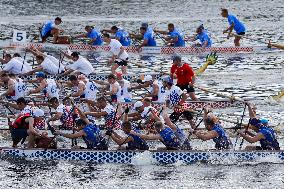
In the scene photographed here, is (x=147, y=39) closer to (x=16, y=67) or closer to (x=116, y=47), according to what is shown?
(x=116, y=47)

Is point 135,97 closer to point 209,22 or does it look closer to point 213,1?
point 209,22

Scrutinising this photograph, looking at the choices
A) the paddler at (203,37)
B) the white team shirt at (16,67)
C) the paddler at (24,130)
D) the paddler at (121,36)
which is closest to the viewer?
the paddler at (24,130)

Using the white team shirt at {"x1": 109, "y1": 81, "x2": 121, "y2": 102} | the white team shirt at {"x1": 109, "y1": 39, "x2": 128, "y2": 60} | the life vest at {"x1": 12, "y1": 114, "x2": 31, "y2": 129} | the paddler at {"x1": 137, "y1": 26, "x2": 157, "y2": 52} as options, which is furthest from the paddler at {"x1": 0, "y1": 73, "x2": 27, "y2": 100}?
the paddler at {"x1": 137, "y1": 26, "x2": 157, "y2": 52}

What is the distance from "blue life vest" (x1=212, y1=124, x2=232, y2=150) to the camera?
24.9 meters

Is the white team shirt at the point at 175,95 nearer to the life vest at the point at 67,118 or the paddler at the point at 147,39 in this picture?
the life vest at the point at 67,118

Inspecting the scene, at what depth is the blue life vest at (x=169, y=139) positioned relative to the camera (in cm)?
2488

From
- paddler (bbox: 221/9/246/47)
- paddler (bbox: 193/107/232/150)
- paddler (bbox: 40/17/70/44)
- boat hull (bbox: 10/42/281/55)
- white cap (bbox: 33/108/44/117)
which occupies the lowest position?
boat hull (bbox: 10/42/281/55)

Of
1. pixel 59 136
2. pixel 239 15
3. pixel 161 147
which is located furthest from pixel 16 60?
pixel 239 15

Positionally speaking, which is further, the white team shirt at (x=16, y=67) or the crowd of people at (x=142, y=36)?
the crowd of people at (x=142, y=36)

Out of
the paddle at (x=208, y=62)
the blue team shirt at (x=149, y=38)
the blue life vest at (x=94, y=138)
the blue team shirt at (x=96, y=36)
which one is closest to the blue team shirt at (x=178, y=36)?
the blue team shirt at (x=149, y=38)

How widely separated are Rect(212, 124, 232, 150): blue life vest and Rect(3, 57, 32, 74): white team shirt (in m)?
11.6

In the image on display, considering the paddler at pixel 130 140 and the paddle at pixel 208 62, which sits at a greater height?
the paddler at pixel 130 140

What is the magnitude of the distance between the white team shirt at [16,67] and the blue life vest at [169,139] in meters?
10.9

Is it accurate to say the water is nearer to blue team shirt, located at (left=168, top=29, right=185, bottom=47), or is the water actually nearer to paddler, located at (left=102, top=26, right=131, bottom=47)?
blue team shirt, located at (left=168, top=29, right=185, bottom=47)
